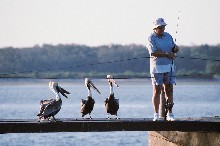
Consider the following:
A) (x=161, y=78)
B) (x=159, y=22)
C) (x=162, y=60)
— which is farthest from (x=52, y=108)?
(x=159, y=22)

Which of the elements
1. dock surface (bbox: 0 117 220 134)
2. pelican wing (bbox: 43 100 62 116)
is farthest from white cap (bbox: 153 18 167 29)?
pelican wing (bbox: 43 100 62 116)

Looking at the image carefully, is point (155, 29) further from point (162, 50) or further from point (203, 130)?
point (203, 130)

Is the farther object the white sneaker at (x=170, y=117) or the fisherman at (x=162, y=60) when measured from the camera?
the white sneaker at (x=170, y=117)

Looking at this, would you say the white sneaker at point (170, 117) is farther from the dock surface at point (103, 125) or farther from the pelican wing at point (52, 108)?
the pelican wing at point (52, 108)

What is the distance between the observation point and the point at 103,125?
14898mm

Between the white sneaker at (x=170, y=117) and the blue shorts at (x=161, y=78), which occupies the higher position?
the blue shorts at (x=161, y=78)

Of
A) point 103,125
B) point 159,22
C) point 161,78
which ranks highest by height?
point 159,22

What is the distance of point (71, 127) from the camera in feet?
48.3

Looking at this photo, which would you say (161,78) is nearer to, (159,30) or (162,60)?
(162,60)

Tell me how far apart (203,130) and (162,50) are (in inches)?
77.7

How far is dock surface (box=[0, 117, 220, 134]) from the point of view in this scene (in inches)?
573

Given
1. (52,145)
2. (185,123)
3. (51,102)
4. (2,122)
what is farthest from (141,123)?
(52,145)

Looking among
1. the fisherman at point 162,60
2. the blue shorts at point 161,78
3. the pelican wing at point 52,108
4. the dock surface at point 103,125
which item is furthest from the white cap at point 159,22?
the pelican wing at point 52,108

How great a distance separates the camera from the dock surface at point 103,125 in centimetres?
1455
